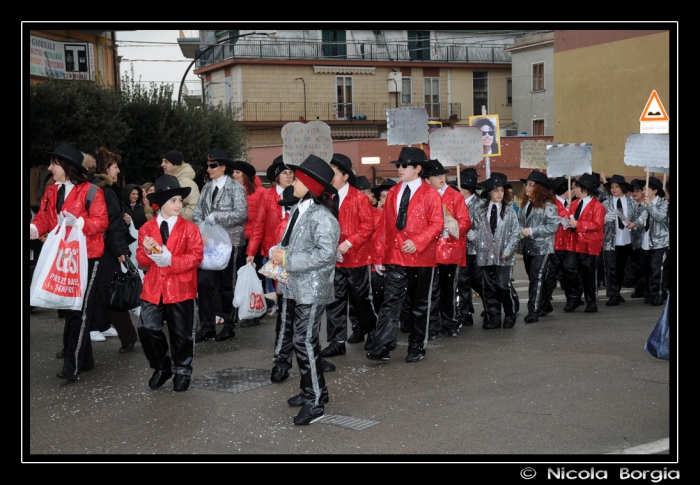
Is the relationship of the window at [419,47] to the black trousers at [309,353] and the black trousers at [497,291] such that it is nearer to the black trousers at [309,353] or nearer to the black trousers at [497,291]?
the black trousers at [497,291]

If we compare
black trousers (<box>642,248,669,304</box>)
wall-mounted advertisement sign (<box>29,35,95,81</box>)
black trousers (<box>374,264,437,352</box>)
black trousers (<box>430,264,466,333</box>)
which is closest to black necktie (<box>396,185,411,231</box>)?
black trousers (<box>374,264,437,352</box>)

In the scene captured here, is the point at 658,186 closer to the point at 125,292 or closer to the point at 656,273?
the point at 656,273

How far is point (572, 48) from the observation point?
29594 mm

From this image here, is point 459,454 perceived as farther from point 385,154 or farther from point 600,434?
point 385,154

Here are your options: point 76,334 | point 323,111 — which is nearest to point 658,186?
point 76,334

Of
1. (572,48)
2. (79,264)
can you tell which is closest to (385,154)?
(572,48)

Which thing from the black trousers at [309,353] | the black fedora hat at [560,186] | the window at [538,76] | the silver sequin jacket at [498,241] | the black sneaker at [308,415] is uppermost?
the window at [538,76]

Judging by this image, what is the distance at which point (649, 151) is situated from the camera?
1215 cm

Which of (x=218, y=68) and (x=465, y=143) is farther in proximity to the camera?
(x=218, y=68)

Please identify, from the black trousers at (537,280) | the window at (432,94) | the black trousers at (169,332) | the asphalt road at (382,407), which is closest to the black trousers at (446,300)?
the asphalt road at (382,407)

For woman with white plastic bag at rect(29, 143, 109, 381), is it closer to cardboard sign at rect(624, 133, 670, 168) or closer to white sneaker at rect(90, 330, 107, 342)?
white sneaker at rect(90, 330, 107, 342)

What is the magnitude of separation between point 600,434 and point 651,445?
0.36 metres

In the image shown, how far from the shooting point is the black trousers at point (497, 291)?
1023cm

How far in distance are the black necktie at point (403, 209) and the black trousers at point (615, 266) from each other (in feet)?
17.7
